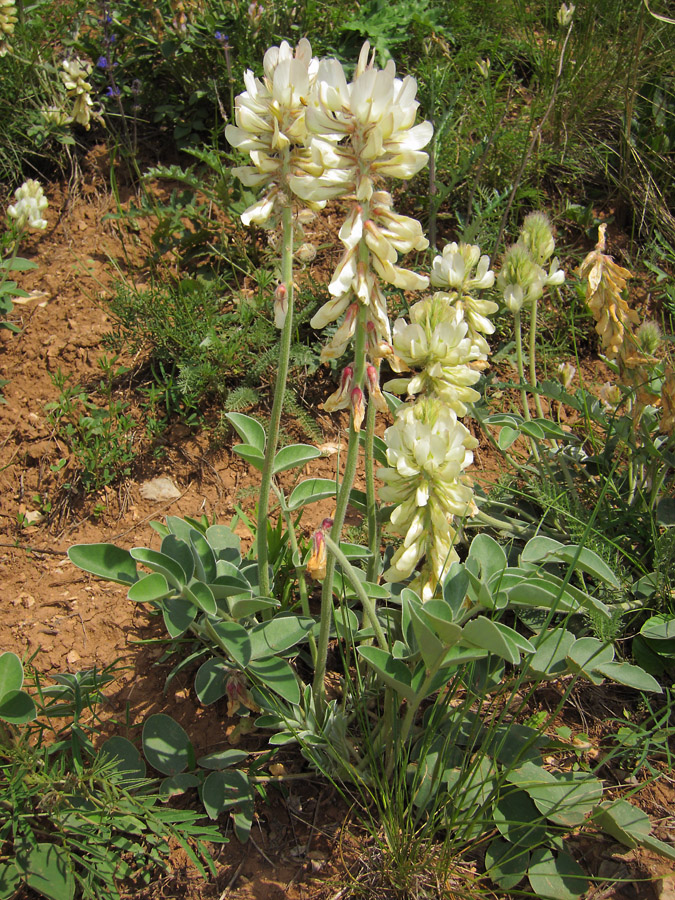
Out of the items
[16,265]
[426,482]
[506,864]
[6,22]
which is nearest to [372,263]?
[426,482]

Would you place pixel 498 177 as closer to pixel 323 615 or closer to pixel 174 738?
pixel 323 615

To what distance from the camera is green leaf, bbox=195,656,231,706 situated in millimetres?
1807

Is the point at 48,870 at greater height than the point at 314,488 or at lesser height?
lesser

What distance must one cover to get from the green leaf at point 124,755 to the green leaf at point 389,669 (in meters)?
0.72

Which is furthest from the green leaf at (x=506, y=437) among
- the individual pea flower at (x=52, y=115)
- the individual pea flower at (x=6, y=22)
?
the individual pea flower at (x=6, y=22)

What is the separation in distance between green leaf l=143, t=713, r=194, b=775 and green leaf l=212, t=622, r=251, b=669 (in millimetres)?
363

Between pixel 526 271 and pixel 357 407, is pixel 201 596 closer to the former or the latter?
pixel 357 407

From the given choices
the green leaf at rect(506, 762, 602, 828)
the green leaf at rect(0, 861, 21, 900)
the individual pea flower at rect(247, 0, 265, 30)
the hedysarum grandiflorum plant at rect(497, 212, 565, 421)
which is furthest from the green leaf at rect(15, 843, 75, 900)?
the individual pea flower at rect(247, 0, 265, 30)

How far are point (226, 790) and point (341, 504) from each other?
882 mm

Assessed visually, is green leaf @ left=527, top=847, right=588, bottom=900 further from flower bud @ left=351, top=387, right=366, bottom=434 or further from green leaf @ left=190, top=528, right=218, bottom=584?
flower bud @ left=351, top=387, right=366, bottom=434

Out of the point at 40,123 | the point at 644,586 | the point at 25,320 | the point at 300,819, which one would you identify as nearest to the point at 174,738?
the point at 300,819

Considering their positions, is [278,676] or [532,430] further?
[532,430]

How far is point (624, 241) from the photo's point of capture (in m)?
3.81

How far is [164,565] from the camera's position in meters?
1.65
